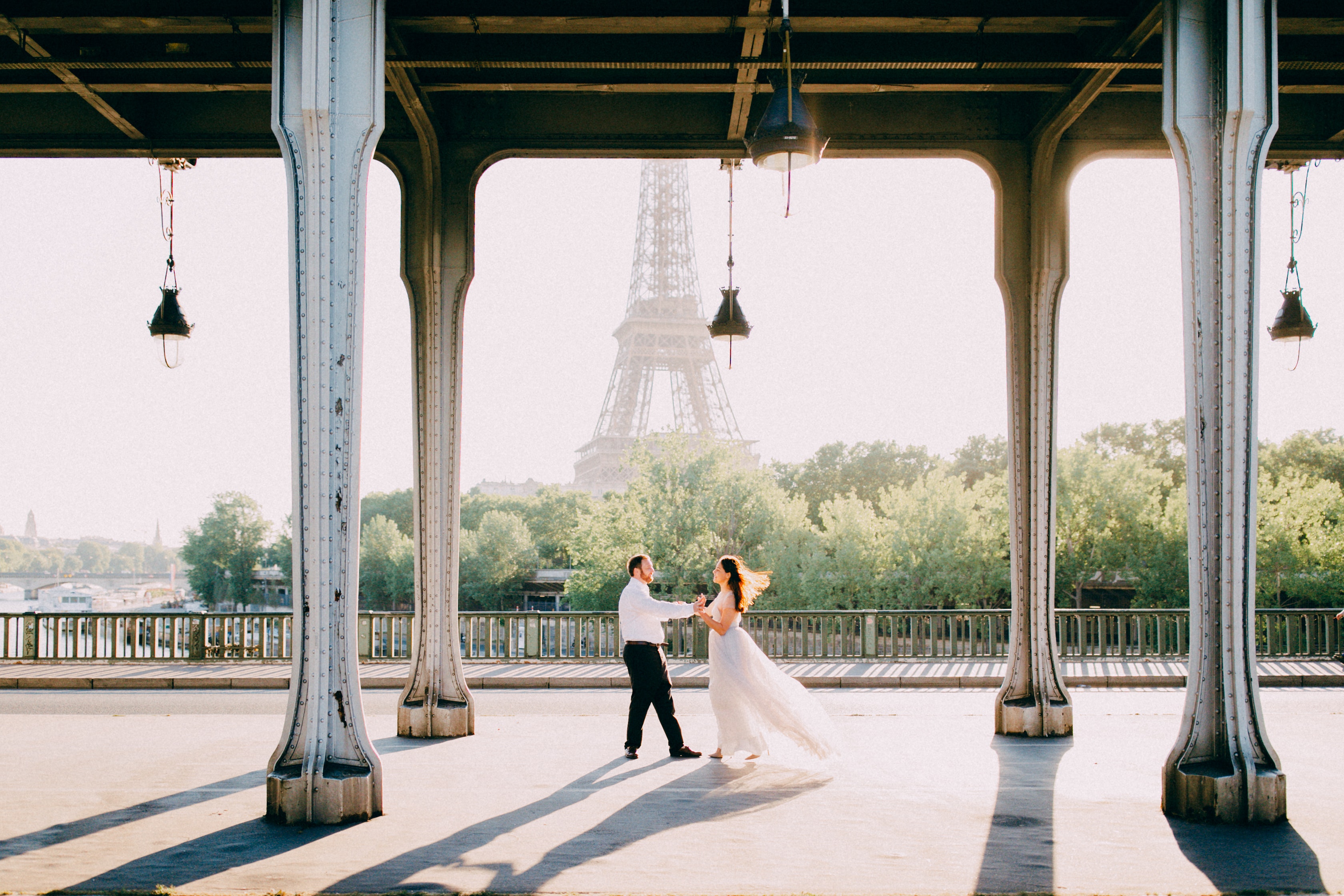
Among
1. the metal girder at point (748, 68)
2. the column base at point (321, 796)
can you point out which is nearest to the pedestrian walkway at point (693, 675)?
the metal girder at point (748, 68)

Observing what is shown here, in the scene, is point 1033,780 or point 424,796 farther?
point 1033,780

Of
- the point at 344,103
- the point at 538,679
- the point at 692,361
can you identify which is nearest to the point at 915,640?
the point at 538,679

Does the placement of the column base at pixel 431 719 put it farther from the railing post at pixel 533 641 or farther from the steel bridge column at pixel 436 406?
the railing post at pixel 533 641

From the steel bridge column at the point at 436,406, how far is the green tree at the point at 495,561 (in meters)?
57.5

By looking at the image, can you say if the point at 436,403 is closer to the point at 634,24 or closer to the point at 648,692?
the point at 648,692

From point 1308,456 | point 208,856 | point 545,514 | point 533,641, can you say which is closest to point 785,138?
point 208,856

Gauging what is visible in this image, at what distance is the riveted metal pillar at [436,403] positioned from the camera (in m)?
9.70

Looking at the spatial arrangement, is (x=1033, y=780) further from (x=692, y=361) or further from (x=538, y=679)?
(x=692, y=361)

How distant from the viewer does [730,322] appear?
11312 millimetres

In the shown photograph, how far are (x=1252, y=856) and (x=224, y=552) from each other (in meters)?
90.4

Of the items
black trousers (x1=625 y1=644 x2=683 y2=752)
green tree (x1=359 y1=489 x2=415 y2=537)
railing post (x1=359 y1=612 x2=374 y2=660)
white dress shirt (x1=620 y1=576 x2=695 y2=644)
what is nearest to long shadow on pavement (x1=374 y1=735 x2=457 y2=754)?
black trousers (x1=625 y1=644 x2=683 y2=752)

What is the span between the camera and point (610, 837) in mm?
5973

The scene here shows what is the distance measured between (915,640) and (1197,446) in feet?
37.5

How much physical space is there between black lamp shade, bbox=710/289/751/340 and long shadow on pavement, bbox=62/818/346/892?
6.64 meters
